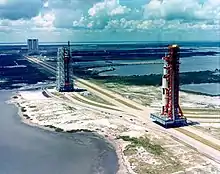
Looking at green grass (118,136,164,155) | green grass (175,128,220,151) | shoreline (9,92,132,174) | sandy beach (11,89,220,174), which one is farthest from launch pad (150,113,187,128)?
shoreline (9,92,132,174)

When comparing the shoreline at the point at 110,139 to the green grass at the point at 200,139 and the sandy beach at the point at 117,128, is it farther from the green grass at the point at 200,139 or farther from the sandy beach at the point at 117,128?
the green grass at the point at 200,139

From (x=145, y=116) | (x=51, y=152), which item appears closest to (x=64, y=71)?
(x=145, y=116)

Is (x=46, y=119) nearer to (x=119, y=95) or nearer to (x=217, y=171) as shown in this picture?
(x=119, y=95)

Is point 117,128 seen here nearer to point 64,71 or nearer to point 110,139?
point 110,139

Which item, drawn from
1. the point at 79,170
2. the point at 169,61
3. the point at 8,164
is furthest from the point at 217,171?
the point at 8,164

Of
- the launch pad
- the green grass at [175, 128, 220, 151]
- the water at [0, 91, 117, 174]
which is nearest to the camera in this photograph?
the water at [0, 91, 117, 174]

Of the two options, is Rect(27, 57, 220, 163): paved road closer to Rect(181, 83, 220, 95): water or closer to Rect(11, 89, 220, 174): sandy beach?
Rect(11, 89, 220, 174): sandy beach

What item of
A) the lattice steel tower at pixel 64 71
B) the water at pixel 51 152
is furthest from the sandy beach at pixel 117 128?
the lattice steel tower at pixel 64 71
